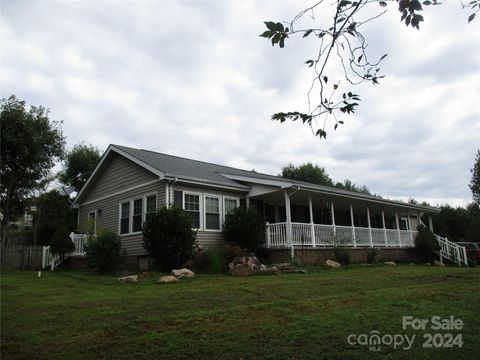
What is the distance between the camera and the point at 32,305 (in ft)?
25.6

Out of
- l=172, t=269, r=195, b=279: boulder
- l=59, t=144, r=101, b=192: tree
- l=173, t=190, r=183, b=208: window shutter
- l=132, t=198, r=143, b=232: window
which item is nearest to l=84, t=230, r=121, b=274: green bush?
l=132, t=198, r=143, b=232: window

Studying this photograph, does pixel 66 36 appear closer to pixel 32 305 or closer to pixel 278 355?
pixel 32 305

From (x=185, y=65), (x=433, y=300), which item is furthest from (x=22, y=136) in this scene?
(x=433, y=300)

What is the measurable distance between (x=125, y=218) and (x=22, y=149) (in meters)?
5.70

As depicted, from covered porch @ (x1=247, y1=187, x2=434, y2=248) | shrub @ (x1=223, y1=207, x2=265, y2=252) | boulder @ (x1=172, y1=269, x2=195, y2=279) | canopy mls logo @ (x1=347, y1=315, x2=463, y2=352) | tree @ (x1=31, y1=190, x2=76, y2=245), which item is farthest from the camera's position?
tree @ (x1=31, y1=190, x2=76, y2=245)

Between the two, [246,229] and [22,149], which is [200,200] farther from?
[22,149]

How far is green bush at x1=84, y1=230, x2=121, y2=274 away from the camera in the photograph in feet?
46.4

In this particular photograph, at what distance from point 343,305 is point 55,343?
433 centimetres

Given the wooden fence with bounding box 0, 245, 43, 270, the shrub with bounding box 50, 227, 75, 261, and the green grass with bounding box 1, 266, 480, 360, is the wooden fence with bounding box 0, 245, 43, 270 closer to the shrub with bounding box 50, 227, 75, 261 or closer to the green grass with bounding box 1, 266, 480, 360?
the shrub with bounding box 50, 227, 75, 261

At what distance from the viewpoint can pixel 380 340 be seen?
493 centimetres

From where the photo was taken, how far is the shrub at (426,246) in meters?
20.5

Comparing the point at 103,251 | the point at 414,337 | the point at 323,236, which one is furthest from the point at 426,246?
the point at 414,337

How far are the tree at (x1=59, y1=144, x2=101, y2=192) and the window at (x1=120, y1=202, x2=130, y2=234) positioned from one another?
14077mm

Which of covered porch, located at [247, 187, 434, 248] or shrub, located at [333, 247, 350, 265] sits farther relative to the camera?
covered porch, located at [247, 187, 434, 248]
